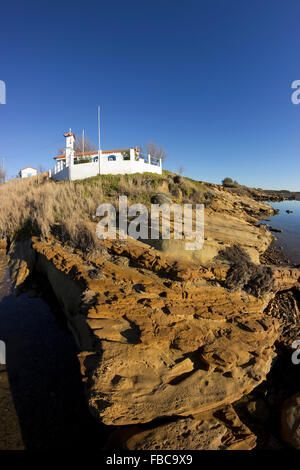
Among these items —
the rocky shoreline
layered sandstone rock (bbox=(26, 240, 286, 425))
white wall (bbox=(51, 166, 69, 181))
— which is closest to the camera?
the rocky shoreline

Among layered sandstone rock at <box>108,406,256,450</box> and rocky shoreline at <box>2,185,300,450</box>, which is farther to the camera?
rocky shoreline at <box>2,185,300,450</box>

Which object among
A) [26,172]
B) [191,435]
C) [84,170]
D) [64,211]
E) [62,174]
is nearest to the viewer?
[191,435]

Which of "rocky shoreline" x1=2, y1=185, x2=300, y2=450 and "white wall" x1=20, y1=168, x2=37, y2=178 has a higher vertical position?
"white wall" x1=20, y1=168, x2=37, y2=178

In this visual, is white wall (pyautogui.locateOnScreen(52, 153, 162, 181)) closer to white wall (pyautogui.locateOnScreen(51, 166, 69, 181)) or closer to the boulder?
white wall (pyautogui.locateOnScreen(51, 166, 69, 181))

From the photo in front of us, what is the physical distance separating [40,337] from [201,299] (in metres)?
4.34

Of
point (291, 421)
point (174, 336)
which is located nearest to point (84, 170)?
point (174, 336)

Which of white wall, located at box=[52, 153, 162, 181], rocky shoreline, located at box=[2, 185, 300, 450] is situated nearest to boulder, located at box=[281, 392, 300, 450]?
rocky shoreline, located at box=[2, 185, 300, 450]

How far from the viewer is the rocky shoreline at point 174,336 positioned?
10.1 ft

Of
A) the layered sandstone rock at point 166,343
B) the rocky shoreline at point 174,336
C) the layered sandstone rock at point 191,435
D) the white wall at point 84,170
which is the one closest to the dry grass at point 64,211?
the rocky shoreline at point 174,336

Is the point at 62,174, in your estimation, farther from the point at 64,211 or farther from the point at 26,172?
the point at 26,172

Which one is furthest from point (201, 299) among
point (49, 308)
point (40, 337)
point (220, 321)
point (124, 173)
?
point (124, 173)

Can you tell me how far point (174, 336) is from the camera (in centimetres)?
397

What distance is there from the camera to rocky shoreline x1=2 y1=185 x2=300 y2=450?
10.1 ft
